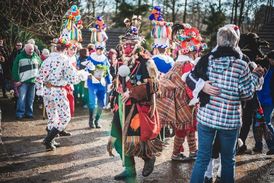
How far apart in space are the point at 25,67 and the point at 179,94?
15.8 feet

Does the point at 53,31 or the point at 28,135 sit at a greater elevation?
the point at 53,31

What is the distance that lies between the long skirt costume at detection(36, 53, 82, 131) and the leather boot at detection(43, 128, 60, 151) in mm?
87

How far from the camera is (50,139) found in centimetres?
602

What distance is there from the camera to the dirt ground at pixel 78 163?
4895 millimetres

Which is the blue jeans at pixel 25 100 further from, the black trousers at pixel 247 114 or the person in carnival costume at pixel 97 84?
the black trousers at pixel 247 114

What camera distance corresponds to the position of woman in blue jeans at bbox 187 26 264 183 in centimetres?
361

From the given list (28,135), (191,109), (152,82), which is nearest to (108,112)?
(28,135)

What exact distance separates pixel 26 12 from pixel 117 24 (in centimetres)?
1144

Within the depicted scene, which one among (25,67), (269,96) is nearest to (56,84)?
(25,67)

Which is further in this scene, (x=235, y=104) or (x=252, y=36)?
(x=252, y=36)

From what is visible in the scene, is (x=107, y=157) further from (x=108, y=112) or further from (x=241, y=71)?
(x=108, y=112)

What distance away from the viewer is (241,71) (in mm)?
3594

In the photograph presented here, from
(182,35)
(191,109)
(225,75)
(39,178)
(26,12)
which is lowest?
(39,178)

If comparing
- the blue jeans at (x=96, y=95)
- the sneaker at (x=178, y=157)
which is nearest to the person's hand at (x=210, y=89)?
the sneaker at (x=178, y=157)
